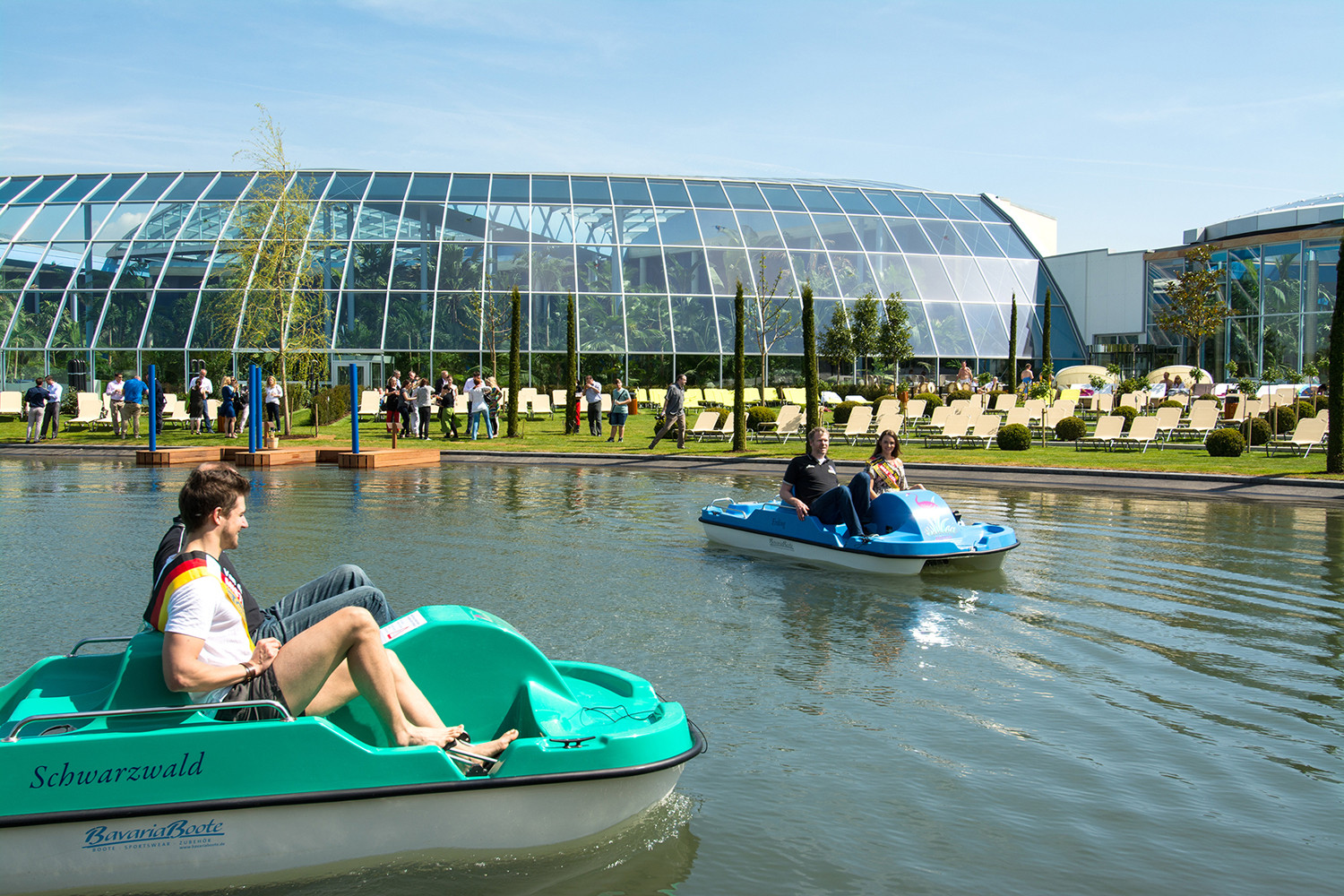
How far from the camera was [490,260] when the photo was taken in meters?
39.8

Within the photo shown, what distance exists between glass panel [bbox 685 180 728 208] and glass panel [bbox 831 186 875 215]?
5181mm

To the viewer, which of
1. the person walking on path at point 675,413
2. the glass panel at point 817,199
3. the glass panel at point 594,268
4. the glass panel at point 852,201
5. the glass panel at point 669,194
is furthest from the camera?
the glass panel at point 852,201

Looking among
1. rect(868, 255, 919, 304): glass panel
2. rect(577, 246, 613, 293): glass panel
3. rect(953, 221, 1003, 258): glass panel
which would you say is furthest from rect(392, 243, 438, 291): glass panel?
rect(953, 221, 1003, 258): glass panel

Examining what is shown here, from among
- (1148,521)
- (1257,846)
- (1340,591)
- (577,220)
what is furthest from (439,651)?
(577,220)

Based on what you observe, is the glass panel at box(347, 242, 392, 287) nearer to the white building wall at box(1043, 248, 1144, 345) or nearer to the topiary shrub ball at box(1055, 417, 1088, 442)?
the topiary shrub ball at box(1055, 417, 1088, 442)

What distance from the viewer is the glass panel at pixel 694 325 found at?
130 feet

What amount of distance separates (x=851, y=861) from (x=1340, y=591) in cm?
712

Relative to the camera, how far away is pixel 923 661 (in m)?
7.13

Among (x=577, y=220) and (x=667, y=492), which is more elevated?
(x=577, y=220)

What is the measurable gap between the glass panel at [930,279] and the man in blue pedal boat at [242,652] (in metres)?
40.5

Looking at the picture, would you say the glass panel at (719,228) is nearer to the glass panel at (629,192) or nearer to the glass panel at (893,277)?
the glass panel at (629,192)

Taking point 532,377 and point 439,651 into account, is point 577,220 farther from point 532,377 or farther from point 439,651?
point 439,651

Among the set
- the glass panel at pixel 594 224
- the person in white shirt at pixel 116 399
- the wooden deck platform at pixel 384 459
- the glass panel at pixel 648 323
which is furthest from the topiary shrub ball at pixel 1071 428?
the person in white shirt at pixel 116 399

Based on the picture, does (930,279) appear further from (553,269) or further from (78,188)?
(78,188)
